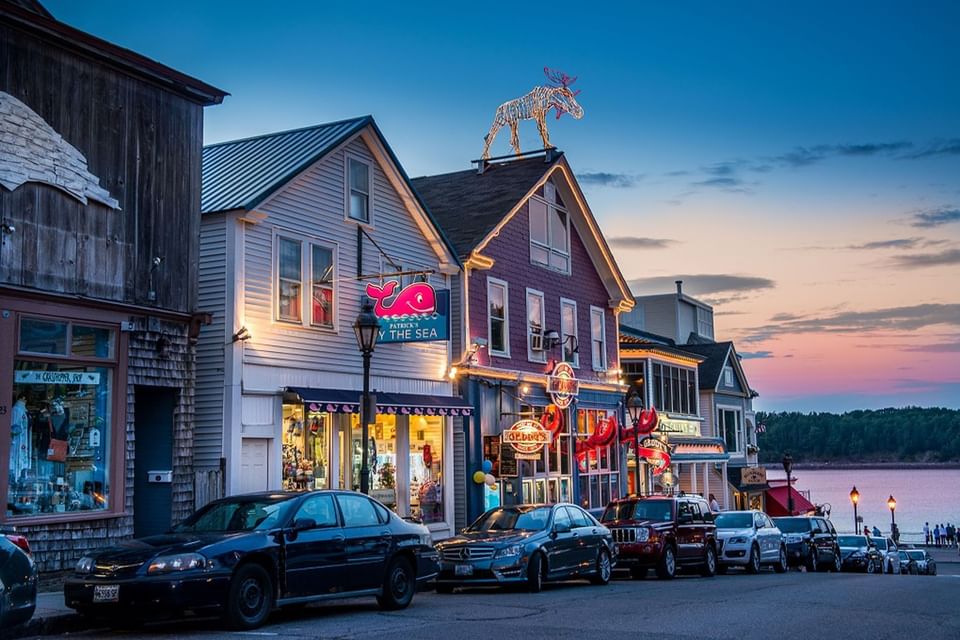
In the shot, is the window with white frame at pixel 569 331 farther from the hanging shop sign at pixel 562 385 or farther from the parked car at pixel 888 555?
the parked car at pixel 888 555

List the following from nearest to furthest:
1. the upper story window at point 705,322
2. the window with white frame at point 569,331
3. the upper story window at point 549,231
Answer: the upper story window at point 549,231, the window with white frame at point 569,331, the upper story window at point 705,322

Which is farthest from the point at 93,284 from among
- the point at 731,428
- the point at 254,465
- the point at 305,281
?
the point at 731,428

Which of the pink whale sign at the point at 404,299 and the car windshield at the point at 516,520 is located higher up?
the pink whale sign at the point at 404,299

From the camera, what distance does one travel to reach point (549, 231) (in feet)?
108

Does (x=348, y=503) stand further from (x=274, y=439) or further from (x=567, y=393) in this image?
(x=567, y=393)

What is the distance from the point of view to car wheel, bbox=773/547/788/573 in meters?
28.3

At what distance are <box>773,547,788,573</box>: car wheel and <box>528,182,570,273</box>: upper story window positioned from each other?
10.2m

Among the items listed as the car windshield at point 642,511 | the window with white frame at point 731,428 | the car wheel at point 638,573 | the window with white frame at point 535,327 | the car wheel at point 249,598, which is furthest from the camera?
the window with white frame at point 731,428

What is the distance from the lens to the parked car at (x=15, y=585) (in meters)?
10.3

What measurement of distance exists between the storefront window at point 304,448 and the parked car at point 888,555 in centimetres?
2137

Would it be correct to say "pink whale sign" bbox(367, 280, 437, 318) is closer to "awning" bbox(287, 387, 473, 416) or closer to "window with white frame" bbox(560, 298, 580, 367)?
"awning" bbox(287, 387, 473, 416)

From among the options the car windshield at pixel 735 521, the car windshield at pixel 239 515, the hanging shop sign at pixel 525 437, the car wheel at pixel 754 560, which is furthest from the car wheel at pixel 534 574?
the car windshield at pixel 735 521

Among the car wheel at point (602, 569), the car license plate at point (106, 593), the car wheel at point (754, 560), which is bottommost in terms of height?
the car wheel at point (754, 560)

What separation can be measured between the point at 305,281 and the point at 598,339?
605 inches
